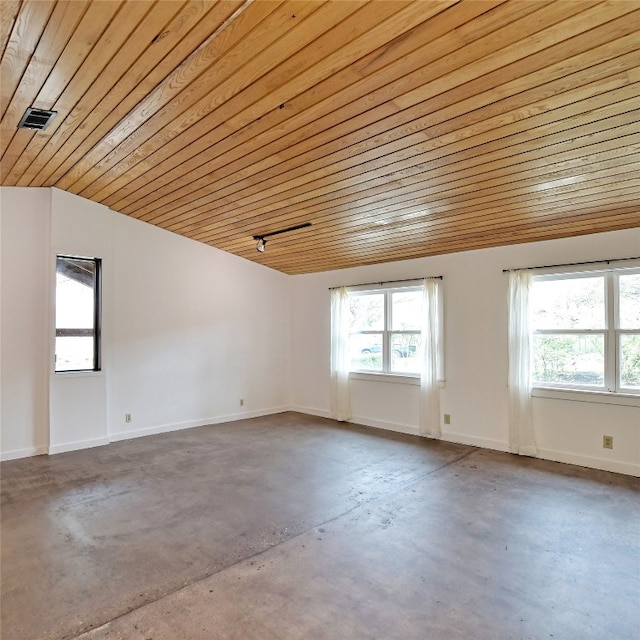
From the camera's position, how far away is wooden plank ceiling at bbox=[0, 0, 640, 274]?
78.7 inches

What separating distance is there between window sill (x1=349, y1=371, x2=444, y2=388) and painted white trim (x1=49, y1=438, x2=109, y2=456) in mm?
3436

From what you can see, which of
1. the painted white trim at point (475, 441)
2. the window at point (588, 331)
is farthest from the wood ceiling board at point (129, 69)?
the painted white trim at point (475, 441)

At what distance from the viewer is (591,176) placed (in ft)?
10.3

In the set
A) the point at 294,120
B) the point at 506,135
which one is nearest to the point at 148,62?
the point at 294,120

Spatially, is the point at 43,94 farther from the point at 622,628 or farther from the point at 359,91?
the point at 622,628

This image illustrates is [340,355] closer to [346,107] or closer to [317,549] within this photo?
[317,549]

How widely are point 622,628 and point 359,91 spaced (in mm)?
3072

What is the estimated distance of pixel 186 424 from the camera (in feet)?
19.5

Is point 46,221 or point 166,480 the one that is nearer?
point 166,480

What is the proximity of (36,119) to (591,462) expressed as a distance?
572 cm

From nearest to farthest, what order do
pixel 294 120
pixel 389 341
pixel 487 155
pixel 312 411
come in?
pixel 294 120
pixel 487 155
pixel 389 341
pixel 312 411

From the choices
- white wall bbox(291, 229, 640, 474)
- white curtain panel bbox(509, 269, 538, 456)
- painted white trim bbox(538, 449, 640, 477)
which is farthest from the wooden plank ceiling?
painted white trim bbox(538, 449, 640, 477)

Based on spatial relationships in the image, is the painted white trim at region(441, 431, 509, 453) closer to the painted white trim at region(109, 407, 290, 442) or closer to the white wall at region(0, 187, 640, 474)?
the white wall at region(0, 187, 640, 474)

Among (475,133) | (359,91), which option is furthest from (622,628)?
(359,91)
